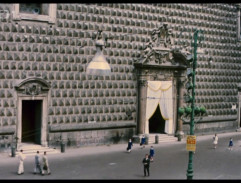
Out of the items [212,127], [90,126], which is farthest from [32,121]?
[212,127]

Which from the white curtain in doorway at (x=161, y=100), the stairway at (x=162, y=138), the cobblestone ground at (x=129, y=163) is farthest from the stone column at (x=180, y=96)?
the cobblestone ground at (x=129, y=163)

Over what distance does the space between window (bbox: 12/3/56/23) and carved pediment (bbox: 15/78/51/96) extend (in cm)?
363

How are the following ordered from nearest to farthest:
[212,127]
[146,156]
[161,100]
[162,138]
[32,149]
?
[146,156], [32,149], [162,138], [161,100], [212,127]

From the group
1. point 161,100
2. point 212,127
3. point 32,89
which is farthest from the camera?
point 212,127

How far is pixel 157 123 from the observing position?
31.4 metres

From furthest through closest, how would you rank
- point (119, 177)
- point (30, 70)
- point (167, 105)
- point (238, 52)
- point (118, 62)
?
1. point (238, 52)
2. point (167, 105)
3. point (118, 62)
4. point (30, 70)
5. point (119, 177)

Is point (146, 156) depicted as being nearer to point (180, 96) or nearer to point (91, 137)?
point (91, 137)

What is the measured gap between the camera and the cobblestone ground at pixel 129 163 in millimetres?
19359

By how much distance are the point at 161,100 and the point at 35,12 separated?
11289 millimetres

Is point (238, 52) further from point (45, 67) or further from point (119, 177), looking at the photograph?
point (119, 177)

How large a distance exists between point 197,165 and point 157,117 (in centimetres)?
937

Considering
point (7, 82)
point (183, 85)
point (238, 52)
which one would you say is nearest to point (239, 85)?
point (238, 52)

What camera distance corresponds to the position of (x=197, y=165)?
22375 millimetres

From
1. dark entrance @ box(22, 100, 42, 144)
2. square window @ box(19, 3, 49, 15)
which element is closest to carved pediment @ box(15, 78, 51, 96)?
dark entrance @ box(22, 100, 42, 144)
